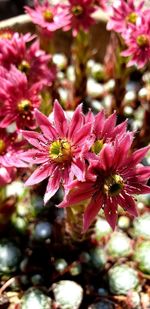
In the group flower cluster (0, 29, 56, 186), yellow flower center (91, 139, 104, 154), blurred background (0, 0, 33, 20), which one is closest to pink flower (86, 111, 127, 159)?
yellow flower center (91, 139, 104, 154)

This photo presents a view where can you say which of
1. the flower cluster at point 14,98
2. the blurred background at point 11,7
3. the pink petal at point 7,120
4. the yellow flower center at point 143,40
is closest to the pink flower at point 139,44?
the yellow flower center at point 143,40

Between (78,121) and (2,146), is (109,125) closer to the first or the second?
(78,121)

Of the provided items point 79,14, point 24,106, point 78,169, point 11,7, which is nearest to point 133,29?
point 79,14

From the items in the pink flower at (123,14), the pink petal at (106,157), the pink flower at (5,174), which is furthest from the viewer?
the pink flower at (123,14)

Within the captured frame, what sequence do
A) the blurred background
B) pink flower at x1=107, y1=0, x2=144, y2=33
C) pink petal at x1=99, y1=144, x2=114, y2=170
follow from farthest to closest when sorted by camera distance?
the blurred background, pink flower at x1=107, y1=0, x2=144, y2=33, pink petal at x1=99, y1=144, x2=114, y2=170

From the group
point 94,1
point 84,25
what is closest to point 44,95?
point 84,25

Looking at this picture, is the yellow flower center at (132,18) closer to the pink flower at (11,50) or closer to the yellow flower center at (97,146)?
the pink flower at (11,50)

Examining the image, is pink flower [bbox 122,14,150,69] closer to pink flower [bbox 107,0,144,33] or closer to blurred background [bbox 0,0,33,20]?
pink flower [bbox 107,0,144,33]
